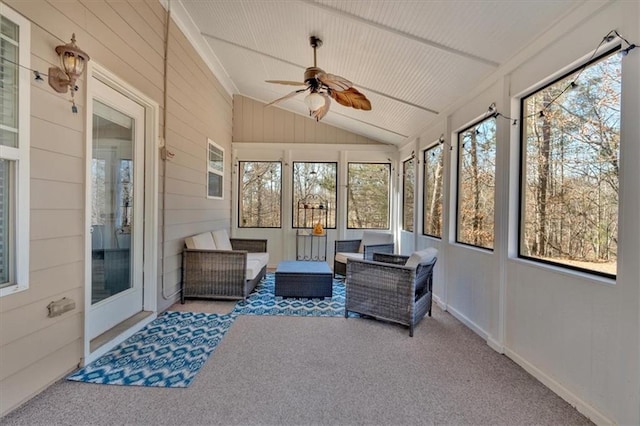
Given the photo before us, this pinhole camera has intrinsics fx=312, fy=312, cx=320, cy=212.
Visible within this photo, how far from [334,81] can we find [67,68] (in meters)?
1.99

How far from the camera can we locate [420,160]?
497 centimetres

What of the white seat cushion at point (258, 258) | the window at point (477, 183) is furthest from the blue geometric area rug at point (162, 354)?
the window at point (477, 183)

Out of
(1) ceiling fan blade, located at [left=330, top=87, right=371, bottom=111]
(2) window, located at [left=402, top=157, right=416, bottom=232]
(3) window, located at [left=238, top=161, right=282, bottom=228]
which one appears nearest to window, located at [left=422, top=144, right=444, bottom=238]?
(2) window, located at [left=402, top=157, right=416, bottom=232]

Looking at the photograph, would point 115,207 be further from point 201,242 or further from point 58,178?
point 201,242

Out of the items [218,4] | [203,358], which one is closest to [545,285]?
[203,358]

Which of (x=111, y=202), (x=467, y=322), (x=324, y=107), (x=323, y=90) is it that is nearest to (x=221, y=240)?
(x=111, y=202)

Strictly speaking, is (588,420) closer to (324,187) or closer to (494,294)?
(494,294)

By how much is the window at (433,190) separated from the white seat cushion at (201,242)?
318 centimetres

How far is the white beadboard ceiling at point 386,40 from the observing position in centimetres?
229

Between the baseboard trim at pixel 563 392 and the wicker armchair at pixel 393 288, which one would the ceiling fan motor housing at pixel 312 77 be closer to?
the wicker armchair at pixel 393 288

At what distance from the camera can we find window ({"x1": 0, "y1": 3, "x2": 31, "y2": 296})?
177 cm

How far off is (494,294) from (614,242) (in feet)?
3.80

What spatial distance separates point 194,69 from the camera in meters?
4.26

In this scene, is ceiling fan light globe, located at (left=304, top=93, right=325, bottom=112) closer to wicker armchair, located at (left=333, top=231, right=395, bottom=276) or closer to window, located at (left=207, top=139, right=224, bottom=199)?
window, located at (left=207, top=139, right=224, bottom=199)
